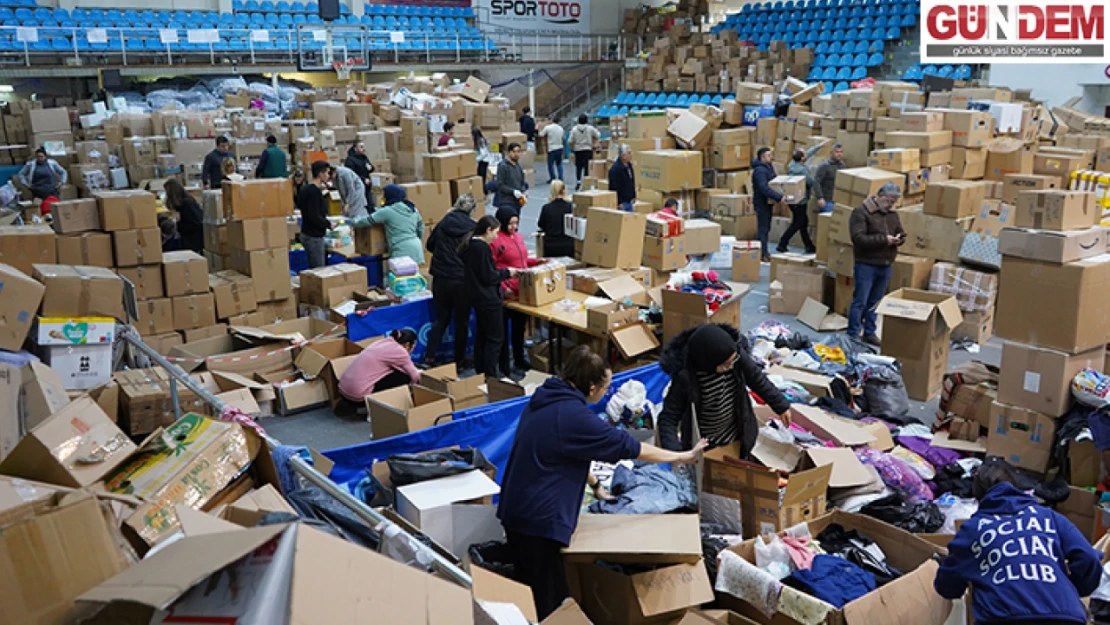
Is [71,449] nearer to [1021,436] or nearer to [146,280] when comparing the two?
[146,280]

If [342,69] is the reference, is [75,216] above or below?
below

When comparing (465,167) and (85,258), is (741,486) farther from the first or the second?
(465,167)

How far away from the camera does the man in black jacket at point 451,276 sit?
6988 mm

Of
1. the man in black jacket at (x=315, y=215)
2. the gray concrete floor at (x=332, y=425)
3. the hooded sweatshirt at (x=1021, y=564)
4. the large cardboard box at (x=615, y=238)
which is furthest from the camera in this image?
the man in black jacket at (x=315, y=215)

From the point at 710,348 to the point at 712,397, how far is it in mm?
327

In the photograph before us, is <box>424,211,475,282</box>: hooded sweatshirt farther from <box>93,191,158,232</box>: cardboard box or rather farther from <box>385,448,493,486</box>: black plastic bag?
<box>385,448,493,486</box>: black plastic bag

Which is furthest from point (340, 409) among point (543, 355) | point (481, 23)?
point (481, 23)

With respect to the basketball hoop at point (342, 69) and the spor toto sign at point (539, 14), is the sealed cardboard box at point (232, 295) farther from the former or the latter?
the spor toto sign at point (539, 14)

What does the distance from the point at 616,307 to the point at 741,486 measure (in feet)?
8.20

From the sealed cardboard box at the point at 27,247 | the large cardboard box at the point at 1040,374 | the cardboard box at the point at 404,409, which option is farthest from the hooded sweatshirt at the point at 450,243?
the large cardboard box at the point at 1040,374

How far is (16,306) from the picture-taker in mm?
4855

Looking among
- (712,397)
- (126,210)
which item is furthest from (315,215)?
(712,397)

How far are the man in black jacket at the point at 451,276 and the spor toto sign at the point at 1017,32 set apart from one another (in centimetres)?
477

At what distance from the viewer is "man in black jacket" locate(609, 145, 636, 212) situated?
423 inches
